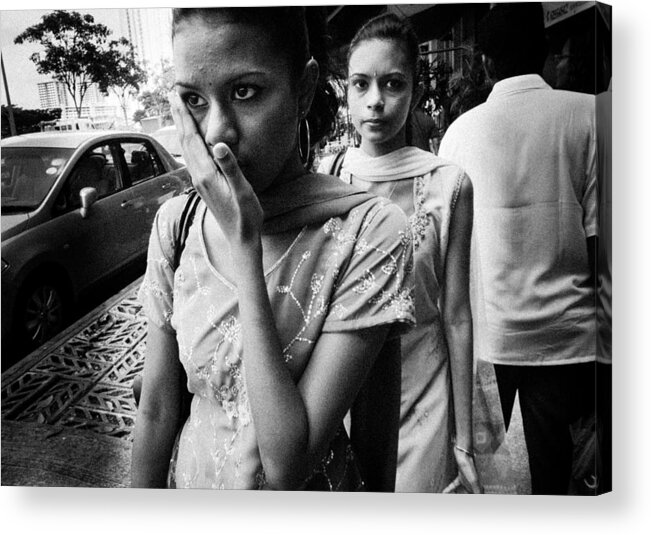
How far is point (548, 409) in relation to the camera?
281 cm

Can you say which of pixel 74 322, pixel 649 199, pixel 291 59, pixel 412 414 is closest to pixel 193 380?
pixel 74 322

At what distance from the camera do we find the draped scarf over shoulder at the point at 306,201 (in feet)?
8.94

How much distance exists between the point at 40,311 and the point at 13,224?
34 cm

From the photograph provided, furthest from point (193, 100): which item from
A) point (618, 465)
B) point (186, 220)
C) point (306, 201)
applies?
point (618, 465)

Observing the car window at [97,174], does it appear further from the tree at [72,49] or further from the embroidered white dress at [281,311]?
the embroidered white dress at [281,311]

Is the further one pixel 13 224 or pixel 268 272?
pixel 13 224

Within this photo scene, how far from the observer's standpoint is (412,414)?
9.13ft

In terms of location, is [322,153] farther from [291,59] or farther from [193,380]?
[193,380]

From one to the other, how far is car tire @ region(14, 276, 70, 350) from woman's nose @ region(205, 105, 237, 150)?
836 mm

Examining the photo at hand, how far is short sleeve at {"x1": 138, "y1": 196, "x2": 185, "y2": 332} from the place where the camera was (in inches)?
112

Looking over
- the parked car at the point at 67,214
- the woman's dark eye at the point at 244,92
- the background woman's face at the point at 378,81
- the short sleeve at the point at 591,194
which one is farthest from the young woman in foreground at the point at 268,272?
the short sleeve at the point at 591,194

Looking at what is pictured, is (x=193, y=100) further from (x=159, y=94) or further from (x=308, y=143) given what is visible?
(x=308, y=143)

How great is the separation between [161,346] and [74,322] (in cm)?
38

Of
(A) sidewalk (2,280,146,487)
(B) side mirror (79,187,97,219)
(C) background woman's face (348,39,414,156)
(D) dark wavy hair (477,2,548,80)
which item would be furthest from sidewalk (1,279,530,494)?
(D) dark wavy hair (477,2,548,80)
